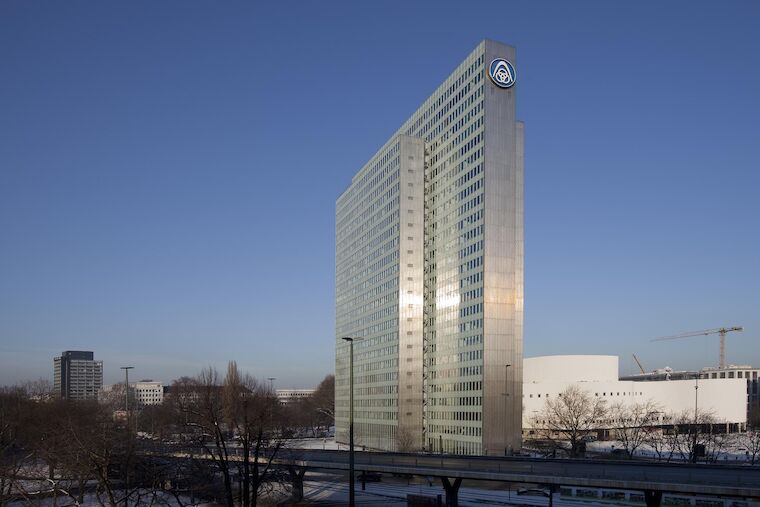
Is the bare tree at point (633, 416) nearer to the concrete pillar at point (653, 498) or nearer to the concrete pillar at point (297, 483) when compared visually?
the concrete pillar at point (297, 483)

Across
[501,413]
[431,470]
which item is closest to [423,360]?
[501,413]

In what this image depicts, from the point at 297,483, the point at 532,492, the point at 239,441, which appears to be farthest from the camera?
the point at 532,492

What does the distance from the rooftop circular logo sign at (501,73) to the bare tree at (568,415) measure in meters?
65.3

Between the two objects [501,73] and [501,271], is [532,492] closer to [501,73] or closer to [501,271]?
[501,271]

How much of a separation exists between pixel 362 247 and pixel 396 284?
24966 mm

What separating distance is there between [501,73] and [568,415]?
72.6 meters

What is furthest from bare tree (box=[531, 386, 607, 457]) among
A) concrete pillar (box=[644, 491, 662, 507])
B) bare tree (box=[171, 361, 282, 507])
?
concrete pillar (box=[644, 491, 662, 507])

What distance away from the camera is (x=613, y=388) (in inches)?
6496

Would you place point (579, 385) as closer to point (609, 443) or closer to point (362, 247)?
point (609, 443)

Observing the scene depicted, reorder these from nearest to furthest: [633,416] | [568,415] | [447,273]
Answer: [447,273], [568,415], [633,416]

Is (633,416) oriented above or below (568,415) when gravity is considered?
below

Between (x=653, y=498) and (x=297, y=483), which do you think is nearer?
(x=653, y=498)

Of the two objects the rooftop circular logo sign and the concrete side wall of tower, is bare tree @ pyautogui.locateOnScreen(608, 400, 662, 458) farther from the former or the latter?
the rooftop circular logo sign

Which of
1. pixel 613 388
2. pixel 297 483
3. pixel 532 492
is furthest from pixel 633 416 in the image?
pixel 297 483
